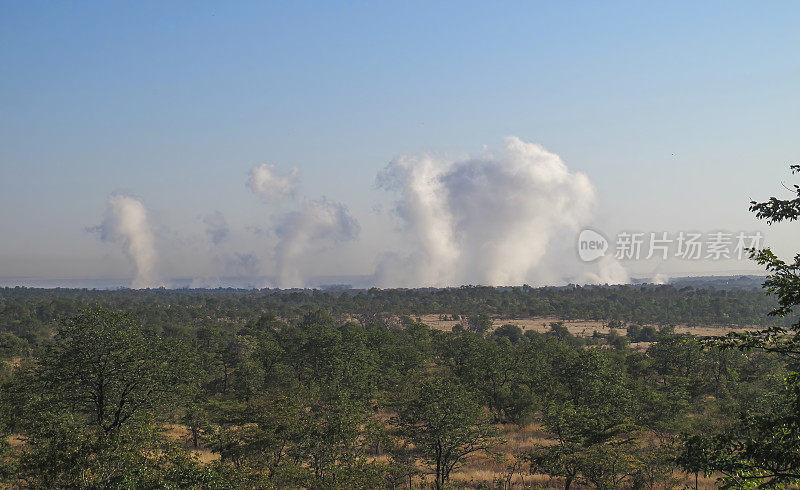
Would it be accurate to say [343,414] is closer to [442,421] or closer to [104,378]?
[442,421]

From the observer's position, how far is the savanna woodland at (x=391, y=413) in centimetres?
1852

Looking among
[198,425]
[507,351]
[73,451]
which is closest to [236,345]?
[198,425]

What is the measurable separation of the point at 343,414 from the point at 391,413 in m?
31.6

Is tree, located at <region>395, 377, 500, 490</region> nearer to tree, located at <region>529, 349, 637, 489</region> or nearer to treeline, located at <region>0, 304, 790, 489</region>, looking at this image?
treeline, located at <region>0, 304, 790, 489</region>

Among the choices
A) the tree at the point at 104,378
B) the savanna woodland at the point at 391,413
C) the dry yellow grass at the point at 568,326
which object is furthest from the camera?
the dry yellow grass at the point at 568,326

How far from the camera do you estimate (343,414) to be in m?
32.6

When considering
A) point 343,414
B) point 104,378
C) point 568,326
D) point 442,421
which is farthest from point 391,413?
point 568,326

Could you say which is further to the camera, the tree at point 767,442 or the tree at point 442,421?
the tree at point 442,421

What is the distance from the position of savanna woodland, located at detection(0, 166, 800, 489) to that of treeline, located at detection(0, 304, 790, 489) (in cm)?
14

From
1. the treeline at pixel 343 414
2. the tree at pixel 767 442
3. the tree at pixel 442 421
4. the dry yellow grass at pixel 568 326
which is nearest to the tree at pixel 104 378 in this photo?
the treeline at pixel 343 414

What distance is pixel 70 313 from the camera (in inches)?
6501

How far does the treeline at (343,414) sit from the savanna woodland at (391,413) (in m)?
0.14

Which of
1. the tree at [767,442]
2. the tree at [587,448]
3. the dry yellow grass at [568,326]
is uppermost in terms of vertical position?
the tree at [767,442]

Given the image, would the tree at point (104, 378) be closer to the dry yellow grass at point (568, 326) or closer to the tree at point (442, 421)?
the tree at point (442, 421)
